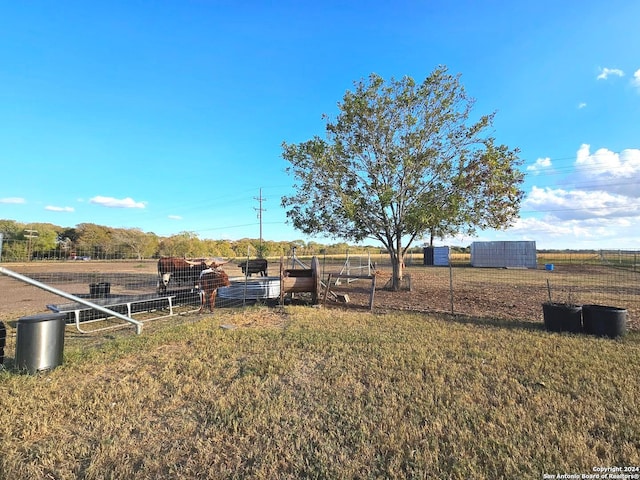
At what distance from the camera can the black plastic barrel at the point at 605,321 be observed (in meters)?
5.84

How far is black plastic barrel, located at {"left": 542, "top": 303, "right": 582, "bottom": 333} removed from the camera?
6223 millimetres

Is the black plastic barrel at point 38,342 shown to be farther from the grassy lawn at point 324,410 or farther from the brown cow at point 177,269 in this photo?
the brown cow at point 177,269

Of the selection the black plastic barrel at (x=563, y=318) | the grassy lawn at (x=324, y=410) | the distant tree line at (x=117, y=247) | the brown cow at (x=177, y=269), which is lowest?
the grassy lawn at (x=324, y=410)

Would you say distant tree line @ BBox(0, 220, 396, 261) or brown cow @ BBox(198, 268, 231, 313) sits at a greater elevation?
distant tree line @ BBox(0, 220, 396, 261)

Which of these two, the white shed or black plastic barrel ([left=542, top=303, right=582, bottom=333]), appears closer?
black plastic barrel ([left=542, top=303, right=582, bottom=333])

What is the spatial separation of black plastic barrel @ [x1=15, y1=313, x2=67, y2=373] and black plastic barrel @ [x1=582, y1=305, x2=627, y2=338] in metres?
8.93

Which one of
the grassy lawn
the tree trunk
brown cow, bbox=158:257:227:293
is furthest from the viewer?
the tree trunk

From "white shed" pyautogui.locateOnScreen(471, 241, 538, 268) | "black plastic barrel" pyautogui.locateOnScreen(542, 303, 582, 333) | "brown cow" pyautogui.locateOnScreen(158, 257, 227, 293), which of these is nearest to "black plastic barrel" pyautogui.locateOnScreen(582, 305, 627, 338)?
"black plastic barrel" pyautogui.locateOnScreen(542, 303, 582, 333)

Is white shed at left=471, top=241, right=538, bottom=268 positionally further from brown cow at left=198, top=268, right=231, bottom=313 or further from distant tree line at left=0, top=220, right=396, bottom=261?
brown cow at left=198, top=268, right=231, bottom=313

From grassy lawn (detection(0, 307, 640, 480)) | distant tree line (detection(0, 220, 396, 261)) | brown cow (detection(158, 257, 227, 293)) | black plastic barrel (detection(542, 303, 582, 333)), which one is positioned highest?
distant tree line (detection(0, 220, 396, 261))

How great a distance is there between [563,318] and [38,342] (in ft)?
28.9

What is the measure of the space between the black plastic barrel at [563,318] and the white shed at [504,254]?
30.3 metres

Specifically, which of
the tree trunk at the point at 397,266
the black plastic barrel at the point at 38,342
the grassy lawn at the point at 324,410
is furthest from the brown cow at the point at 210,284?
the tree trunk at the point at 397,266

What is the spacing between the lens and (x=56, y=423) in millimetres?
2951
